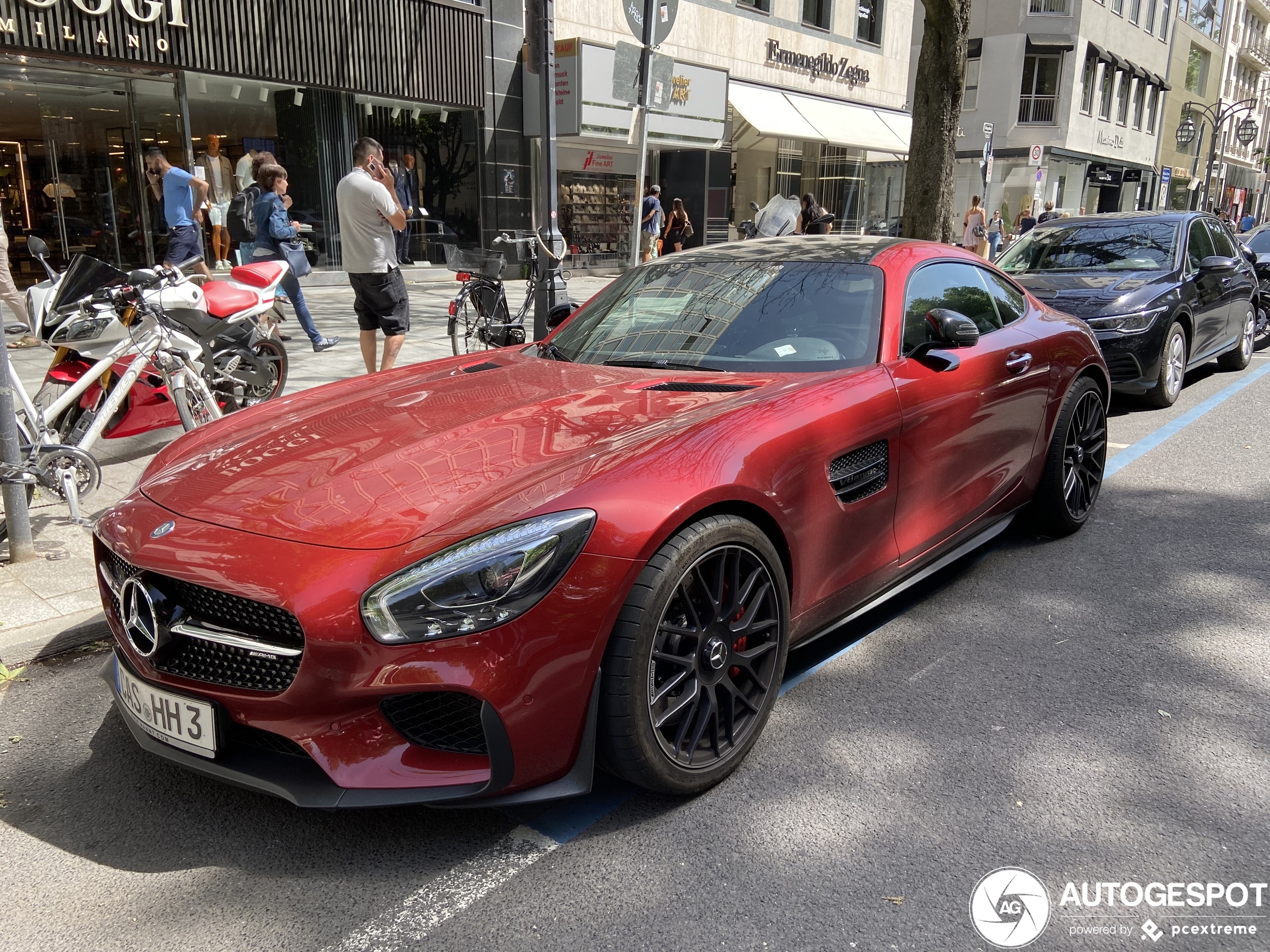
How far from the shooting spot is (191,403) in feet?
17.5

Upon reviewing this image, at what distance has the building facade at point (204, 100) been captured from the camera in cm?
1238

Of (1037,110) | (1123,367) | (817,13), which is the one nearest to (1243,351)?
(1123,367)

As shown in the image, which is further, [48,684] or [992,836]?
[48,684]

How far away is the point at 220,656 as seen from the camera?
2.30 meters

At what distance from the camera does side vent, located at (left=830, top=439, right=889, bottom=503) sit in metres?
2.98

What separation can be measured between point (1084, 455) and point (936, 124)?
755 cm

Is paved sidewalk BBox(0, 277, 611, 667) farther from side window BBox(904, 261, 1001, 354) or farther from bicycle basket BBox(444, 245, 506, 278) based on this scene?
side window BBox(904, 261, 1001, 354)

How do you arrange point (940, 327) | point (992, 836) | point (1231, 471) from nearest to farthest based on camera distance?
point (992, 836) → point (940, 327) → point (1231, 471)

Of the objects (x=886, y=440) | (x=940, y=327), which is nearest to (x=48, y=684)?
(x=886, y=440)

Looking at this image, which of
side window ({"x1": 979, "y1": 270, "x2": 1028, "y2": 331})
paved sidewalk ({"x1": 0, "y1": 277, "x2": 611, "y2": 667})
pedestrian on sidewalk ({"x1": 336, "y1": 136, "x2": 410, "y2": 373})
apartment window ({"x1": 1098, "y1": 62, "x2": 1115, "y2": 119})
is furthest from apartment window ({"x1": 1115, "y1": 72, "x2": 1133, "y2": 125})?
side window ({"x1": 979, "y1": 270, "x2": 1028, "y2": 331})

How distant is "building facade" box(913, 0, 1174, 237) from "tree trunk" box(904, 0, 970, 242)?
25940mm

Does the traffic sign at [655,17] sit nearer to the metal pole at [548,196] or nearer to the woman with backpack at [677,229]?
the metal pole at [548,196]

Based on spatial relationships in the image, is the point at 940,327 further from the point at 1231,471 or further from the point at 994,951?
the point at 1231,471

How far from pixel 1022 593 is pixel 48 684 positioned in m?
3.73
